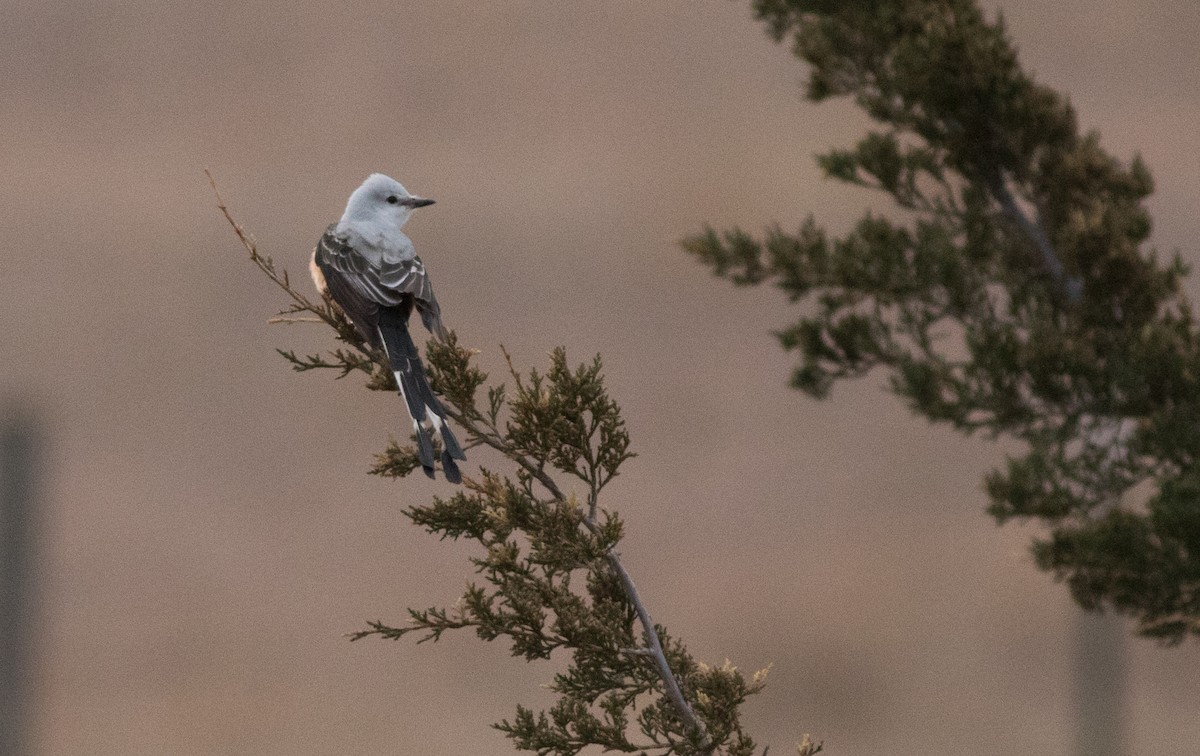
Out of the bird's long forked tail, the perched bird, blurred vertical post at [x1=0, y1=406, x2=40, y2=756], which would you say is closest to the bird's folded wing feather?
the perched bird

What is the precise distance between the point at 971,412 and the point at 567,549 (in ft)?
12.4

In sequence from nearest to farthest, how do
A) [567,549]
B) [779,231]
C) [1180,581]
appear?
[567,549], [1180,581], [779,231]

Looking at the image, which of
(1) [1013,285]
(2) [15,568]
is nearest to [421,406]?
(1) [1013,285]

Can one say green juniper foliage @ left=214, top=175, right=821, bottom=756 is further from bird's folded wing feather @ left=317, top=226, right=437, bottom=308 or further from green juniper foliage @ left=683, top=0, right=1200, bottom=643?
green juniper foliage @ left=683, top=0, right=1200, bottom=643

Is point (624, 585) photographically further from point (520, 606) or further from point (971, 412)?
point (971, 412)

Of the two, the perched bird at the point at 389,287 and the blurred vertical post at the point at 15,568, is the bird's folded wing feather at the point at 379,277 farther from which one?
the blurred vertical post at the point at 15,568

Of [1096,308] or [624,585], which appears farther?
[1096,308]

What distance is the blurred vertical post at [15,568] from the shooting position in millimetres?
13383

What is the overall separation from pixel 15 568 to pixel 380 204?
333 inches

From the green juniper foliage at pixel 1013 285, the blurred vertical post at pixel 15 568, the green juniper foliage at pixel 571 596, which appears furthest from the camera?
the blurred vertical post at pixel 15 568

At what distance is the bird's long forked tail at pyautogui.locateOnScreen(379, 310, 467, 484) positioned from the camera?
4.69 meters

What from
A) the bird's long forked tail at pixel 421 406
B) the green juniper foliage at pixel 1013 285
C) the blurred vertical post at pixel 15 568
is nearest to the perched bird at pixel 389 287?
the bird's long forked tail at pixel 421 406

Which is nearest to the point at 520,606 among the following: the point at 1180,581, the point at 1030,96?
the point at 1180,581

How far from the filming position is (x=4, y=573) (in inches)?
535
